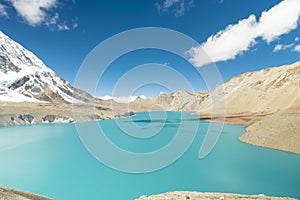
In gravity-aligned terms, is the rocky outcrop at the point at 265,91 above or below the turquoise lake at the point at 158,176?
Result: above

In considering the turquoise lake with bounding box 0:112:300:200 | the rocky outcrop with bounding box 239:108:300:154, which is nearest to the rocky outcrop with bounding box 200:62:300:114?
the rocky outcrop with bounding box 239:108:300:154

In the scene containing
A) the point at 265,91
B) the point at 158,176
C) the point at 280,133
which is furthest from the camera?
the point at 265,91

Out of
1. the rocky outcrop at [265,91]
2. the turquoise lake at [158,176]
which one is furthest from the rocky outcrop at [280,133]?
the rocky outcrop at [265,91]

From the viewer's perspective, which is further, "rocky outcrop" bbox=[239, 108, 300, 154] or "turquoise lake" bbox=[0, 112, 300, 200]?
"rocky outcrop" bbox=[239, 108, 300, 154]

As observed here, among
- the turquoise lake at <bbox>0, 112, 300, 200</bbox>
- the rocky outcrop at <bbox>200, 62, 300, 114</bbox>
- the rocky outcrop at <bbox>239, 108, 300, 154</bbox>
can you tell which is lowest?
the turquoise lake at <bbox>0, 112, 300, 200</bbox>

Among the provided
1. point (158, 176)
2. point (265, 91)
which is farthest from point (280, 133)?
point (265, 91)

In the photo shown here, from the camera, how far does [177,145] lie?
45094 mm

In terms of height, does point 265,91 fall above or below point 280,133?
above

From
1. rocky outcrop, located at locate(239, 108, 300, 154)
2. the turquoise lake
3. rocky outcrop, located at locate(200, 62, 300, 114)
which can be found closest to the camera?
the turquoise lake

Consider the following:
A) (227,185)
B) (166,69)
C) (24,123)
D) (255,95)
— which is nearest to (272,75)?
(255,95)

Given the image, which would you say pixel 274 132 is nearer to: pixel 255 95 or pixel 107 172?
pixel 107 172

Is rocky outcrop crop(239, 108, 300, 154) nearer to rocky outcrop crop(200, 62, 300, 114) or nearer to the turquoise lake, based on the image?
the turquoise lake

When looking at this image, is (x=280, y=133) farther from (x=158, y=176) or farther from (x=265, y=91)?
(x=265, y=91)

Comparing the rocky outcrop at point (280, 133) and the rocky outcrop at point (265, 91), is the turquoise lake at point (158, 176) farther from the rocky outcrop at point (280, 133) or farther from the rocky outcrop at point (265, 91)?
the rocky outcrop at point (265, 91)
